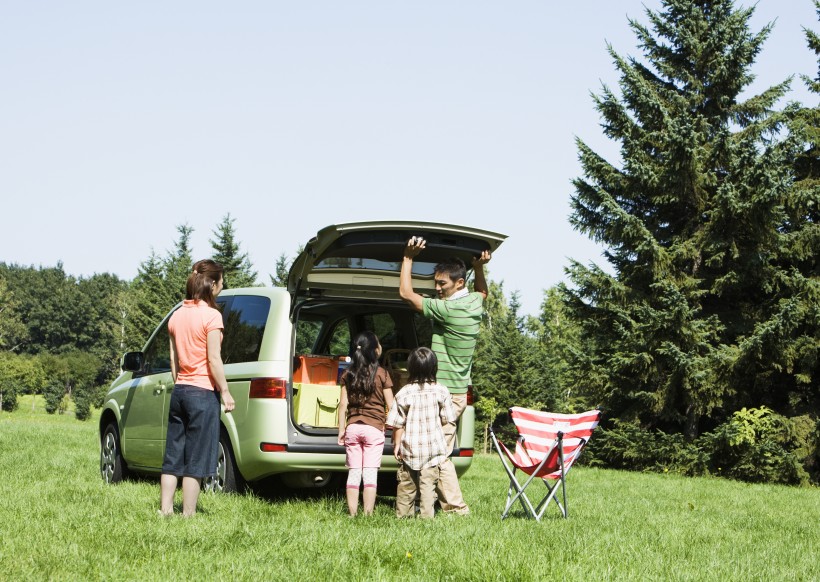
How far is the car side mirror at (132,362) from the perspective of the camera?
338 inches

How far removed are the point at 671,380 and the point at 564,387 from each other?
1304 inches

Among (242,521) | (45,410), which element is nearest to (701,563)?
(242,521)

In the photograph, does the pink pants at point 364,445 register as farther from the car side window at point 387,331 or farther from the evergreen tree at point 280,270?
the evergreen tree at point 280,270

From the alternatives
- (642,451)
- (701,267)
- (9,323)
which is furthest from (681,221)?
(9,323)

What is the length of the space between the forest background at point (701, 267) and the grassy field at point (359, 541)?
9.70 meters

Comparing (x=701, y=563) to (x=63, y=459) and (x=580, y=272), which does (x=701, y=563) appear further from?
(x=580, y=272)

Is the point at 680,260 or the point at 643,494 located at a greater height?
the point at 680,260

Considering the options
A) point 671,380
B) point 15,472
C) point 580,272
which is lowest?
point 15,472

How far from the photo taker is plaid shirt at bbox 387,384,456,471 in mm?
6738

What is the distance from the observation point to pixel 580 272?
66.3 ft

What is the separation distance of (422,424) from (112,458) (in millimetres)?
4127

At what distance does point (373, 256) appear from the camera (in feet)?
24.1

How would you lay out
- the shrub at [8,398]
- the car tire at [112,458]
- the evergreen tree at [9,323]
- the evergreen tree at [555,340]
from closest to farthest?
the car tire at [112,458]
the evergreen tree at [555,340]
the shrub at [8,398]
the evergreen tree at [9,323]

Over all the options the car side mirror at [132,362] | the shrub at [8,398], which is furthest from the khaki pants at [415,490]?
the shrub at [8,398]
